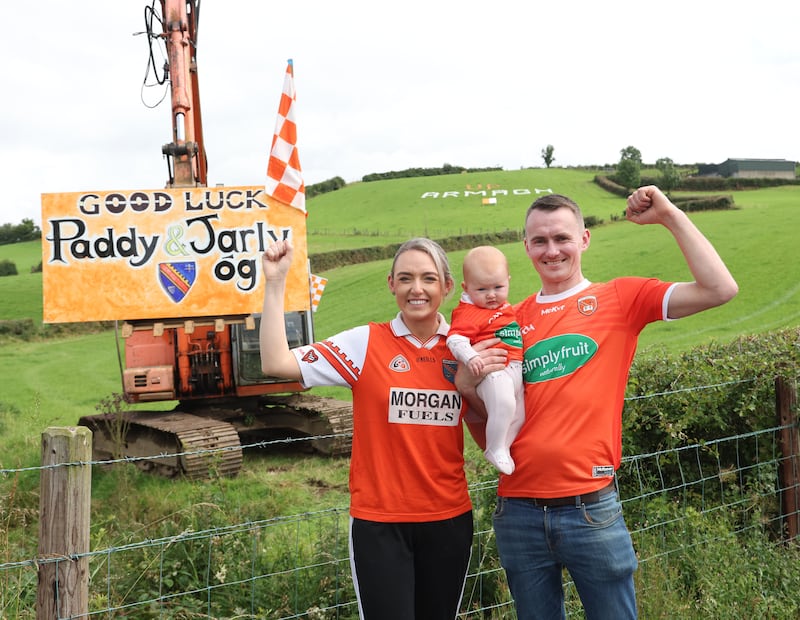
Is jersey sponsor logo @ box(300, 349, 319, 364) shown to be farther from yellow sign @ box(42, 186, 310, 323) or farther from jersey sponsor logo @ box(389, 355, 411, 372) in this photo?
yellow sign @ box(42, 186, 310, 323)

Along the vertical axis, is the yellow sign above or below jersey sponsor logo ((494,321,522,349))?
above

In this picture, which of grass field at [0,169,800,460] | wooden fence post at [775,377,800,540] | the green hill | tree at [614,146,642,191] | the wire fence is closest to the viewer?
the wire fence

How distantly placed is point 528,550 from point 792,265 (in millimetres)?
27307

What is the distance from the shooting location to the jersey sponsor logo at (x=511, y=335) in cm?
279

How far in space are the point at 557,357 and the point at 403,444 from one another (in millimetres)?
622

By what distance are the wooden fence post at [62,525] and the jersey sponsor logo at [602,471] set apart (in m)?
1.77

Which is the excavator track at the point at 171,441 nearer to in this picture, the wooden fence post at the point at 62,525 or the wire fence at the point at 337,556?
the wire fence at the point at 337,556

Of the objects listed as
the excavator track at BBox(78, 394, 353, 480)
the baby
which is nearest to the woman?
the baby

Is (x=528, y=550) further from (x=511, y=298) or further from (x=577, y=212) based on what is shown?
(x=511, y=298)

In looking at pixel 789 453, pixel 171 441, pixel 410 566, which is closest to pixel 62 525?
pixel 410 566

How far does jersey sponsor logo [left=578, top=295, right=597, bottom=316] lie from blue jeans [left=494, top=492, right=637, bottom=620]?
25.3 inches

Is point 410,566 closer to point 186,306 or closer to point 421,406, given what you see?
point 421,406

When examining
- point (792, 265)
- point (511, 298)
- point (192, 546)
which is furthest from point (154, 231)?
point (792, 265)

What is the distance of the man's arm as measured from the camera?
2.68 m
